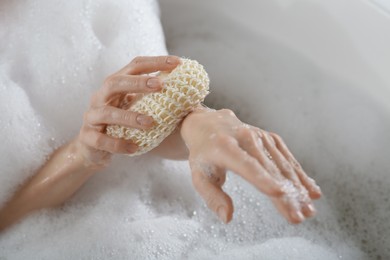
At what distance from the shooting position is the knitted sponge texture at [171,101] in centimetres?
67

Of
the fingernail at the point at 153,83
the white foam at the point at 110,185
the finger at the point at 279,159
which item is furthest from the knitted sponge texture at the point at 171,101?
the white foam at the point at 110,185

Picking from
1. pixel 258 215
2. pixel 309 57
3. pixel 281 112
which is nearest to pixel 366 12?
pixel 309 57

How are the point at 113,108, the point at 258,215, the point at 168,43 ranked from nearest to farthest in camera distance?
the point at 113,108, the point at 258,215, the point at 168,43

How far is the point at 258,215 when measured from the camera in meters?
1.00

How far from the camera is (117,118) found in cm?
70

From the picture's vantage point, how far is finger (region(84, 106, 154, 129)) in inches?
26.7

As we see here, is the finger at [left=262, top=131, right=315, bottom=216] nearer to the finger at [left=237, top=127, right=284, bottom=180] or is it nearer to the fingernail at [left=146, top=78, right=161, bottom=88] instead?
the finger at [left=237, top=127, right=284, bottom=180]

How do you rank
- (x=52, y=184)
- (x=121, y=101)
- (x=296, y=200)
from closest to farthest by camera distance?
(x=296, y=200) < (x=121, y=101) < (x=52, y=184)

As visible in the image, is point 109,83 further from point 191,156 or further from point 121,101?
point 191,156

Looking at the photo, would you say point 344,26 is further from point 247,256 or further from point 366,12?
point 247,256

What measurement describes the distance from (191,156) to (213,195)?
3.1 inches

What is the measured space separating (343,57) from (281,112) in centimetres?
18

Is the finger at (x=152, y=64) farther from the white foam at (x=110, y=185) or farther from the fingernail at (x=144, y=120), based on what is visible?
the white foam at (x=110, y=185)

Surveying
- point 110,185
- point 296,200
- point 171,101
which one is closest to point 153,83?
point 171,101
